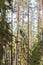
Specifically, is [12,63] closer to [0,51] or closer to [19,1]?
[0,51]

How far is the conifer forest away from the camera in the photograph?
2582 mm

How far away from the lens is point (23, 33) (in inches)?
103

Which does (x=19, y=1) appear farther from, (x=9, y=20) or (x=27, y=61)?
(x=27, y=61)

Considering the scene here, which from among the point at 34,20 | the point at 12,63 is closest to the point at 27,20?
the point at 34,20

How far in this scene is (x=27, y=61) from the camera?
2.62 meters

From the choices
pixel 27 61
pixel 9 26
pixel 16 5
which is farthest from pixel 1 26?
pixel 27 61

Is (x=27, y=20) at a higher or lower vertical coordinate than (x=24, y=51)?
higher

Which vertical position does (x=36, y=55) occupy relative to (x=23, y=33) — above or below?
below

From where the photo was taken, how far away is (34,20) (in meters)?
2.64

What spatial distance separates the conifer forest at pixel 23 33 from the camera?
8.47 feet

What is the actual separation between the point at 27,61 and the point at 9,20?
1.41ft

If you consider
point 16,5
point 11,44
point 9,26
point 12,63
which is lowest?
point 12,63

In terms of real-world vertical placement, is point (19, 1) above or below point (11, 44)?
above

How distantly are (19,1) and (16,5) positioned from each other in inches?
1.9
